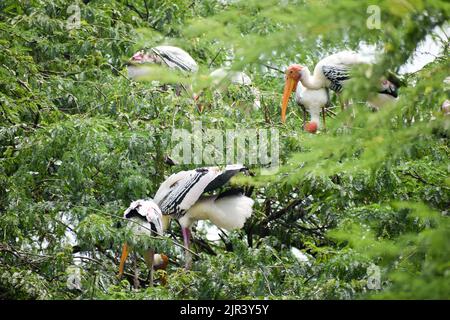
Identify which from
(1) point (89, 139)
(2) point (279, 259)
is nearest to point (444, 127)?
(2) point (279, 259)

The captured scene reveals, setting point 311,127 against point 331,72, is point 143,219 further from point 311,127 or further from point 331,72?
point 331,72

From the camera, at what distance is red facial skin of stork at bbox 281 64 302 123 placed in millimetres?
9273

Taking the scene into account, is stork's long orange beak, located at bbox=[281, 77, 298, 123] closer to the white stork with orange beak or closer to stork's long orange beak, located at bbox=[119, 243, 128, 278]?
the white stork with orange beak

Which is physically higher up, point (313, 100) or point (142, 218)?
point (313, 100)

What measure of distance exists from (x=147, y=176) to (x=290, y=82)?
133 cm

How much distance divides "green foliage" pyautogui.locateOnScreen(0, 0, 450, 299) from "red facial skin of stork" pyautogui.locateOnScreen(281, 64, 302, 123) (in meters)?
0.15

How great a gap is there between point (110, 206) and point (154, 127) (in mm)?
626

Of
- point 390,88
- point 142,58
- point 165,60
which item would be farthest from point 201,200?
point 390,88

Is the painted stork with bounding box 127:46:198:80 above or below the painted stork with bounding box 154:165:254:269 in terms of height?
above

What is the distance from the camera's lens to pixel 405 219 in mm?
7340

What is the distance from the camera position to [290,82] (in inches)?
367

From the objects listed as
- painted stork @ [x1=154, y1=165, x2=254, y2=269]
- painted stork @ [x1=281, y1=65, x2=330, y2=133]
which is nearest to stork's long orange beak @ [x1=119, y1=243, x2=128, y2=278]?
painted stork @ [x1=154, y1=165, x2=254, y2=269]

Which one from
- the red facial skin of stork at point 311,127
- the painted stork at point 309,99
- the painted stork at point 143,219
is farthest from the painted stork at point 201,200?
the painted stork at point 309,99
